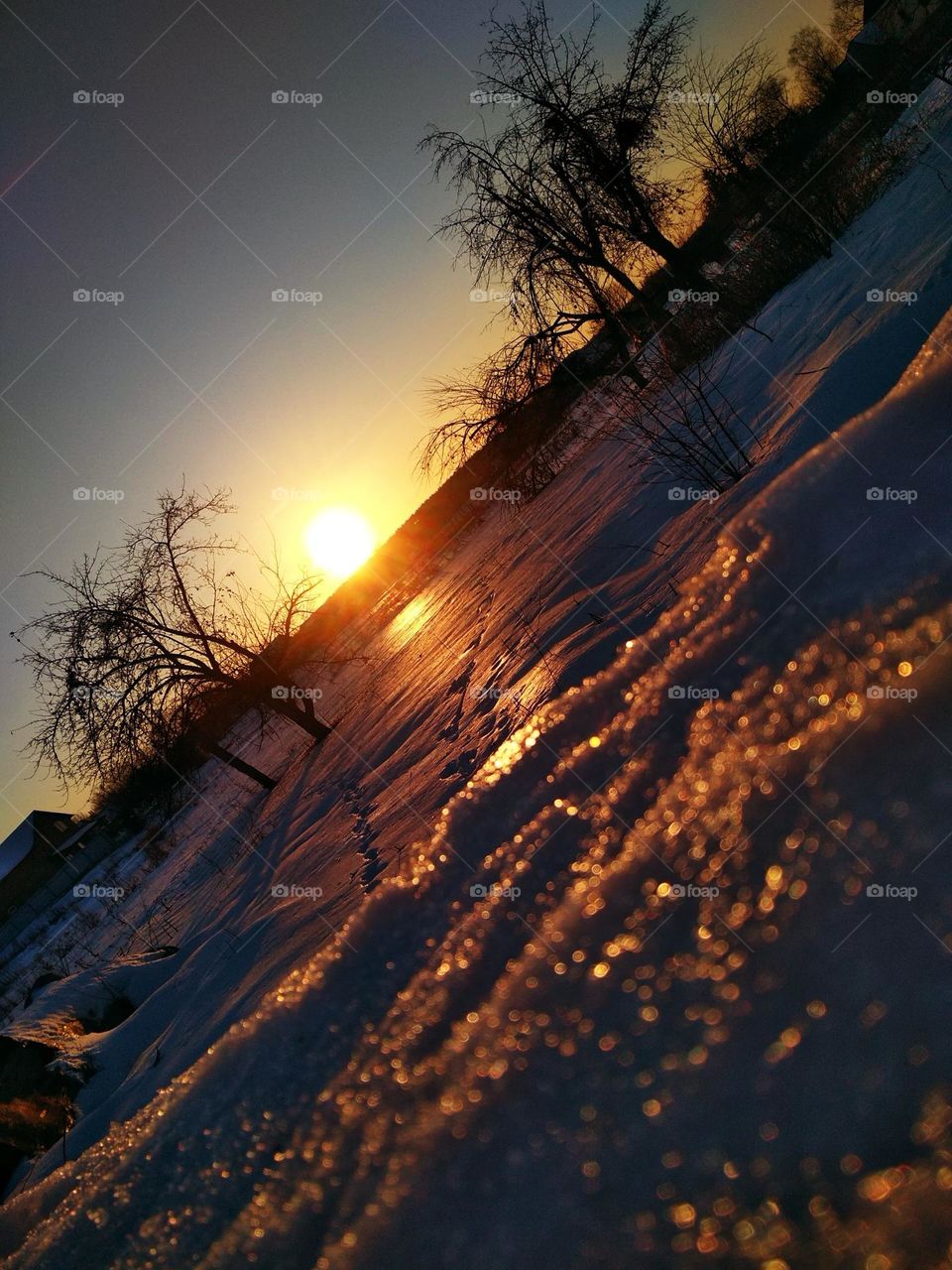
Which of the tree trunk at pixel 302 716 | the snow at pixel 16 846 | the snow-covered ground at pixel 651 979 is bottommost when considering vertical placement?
the snow-covered ground at pixel 651 979

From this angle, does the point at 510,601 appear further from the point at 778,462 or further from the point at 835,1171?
the point at 835,1171

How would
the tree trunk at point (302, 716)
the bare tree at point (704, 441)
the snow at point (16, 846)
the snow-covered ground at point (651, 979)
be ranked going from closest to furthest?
the snow-covered ground at point (651, 979) < the bare tree at point (704, 441) < the tree trunk at point (302, 716) < the snow at point (16, 846)

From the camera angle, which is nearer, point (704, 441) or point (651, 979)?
point (651, 979)

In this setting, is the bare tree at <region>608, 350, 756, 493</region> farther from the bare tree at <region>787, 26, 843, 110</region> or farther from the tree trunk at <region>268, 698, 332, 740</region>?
the bare tree at <region>787, 26, 843, 110</region>

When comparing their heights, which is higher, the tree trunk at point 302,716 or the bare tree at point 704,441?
the tree trunk at point 302,716

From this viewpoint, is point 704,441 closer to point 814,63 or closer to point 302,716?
point 302,716

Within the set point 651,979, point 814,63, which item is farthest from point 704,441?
point 814,63

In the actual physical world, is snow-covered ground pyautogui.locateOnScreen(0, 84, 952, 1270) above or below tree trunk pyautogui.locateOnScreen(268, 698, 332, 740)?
below

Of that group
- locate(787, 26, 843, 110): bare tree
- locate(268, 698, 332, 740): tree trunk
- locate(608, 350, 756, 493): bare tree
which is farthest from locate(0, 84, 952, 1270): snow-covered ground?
locate(787, 26, 843, 110): bare tree

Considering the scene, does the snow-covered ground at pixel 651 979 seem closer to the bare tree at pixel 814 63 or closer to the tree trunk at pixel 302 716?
the tree trunk at pixel 302 716

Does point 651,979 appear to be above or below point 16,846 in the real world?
below

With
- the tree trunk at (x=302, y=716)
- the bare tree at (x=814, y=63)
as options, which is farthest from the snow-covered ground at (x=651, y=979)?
the bare tree at (x=814, y=63)

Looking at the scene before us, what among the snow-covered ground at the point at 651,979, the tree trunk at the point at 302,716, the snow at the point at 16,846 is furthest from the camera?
the snow at the point at 16,846

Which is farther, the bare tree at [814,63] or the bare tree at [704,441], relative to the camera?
the bare tree at [814,63]
